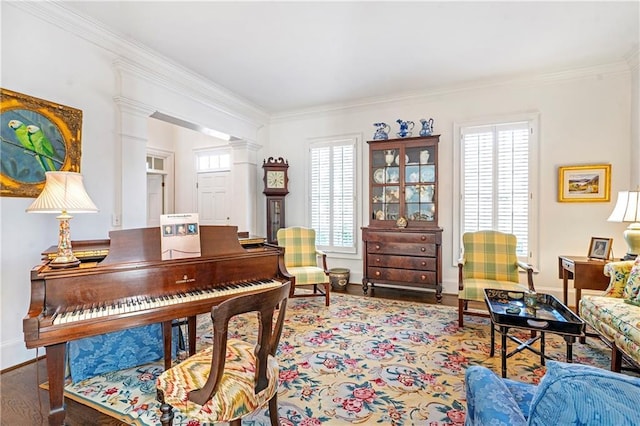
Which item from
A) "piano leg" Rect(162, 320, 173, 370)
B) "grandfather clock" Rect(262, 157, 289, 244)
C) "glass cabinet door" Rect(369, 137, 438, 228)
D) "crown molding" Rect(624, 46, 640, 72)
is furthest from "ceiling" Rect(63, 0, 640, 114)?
"piano leg" Rect(162, 320, 173, 370)

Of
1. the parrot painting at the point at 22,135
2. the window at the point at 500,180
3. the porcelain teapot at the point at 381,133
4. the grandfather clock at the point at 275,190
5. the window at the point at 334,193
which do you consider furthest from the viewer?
the grandfather clock at the point at 275,190

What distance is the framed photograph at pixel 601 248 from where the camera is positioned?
320cm

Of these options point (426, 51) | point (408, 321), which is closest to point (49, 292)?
point (408, 321)

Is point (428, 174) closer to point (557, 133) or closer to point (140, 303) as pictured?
point (557, 133)

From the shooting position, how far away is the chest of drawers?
4172 millimetres

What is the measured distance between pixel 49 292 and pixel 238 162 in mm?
3927

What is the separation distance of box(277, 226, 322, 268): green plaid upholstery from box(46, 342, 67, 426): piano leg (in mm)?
2781

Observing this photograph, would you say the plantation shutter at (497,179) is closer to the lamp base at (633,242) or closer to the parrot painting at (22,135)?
the lamp base at (633,242)

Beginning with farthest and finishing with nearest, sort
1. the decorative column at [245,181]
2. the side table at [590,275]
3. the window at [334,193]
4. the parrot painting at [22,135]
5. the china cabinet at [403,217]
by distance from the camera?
the decorative column at [245,181]
the window at [334,193]
the china cabinet at [403,217]
the side table at [590,275]
the parrot painting at [22,135]

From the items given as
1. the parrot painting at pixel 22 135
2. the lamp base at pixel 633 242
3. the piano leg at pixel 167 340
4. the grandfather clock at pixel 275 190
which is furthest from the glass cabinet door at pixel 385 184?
the parrot painting at pixel 22 135

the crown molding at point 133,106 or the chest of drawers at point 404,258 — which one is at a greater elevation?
the crown molding at point 133,106

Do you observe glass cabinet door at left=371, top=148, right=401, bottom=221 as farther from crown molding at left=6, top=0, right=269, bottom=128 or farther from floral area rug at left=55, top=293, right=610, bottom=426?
crown molding at left=6, top=0, right=269, bottom=128

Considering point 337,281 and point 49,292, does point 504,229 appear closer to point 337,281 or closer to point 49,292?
point 337,281

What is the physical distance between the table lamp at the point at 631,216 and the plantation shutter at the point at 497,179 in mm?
1022
